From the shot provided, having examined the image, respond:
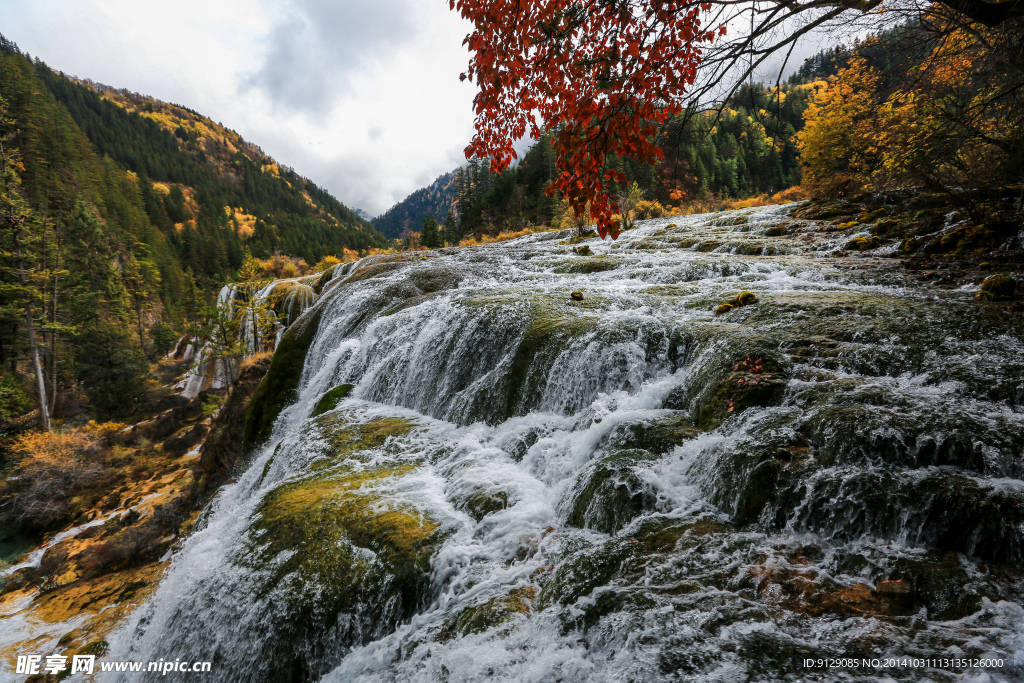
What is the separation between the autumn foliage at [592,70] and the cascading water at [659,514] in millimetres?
2643

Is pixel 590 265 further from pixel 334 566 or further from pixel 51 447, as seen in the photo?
pixel 51 447

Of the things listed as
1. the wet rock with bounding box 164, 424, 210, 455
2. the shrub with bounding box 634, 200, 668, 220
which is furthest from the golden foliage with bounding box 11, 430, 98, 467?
the shrub with bounding box 634, 200, 668, 220

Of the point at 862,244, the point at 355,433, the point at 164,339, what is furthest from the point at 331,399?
the point at 164,339

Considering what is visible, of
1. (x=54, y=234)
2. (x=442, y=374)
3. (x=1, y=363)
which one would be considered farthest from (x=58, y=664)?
(x=1, y=363)

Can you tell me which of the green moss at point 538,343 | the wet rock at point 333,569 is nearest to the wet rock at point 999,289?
the green moss at point 538,343

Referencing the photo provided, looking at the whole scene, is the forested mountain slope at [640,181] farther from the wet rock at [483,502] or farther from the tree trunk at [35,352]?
the wet rock at [483,502]

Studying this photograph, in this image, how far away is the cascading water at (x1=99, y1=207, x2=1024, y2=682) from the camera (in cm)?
255

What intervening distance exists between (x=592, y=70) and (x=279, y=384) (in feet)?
39.7

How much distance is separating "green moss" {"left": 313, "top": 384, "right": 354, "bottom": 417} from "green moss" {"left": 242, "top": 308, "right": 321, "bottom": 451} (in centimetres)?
234

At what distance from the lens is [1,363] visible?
24188mm

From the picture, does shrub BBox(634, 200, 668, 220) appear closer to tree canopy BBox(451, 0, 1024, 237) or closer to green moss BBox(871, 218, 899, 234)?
green moss BBox(871, 218, 899, 234)

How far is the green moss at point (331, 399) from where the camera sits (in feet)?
29.7

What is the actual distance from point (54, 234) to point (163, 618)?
29424 millimetres

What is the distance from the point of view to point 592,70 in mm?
3102
